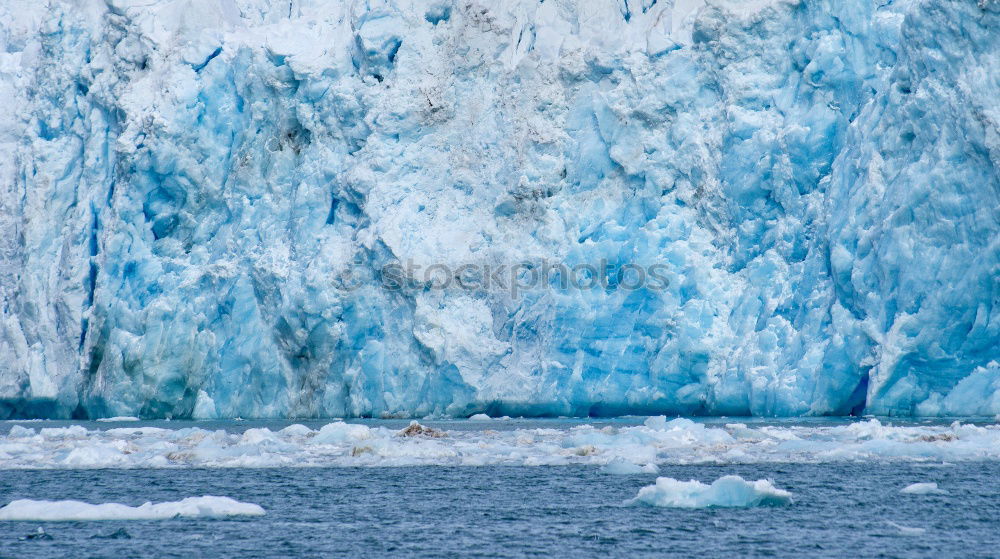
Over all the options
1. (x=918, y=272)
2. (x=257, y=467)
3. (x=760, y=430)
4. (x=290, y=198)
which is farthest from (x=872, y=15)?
(x=257, y=467)

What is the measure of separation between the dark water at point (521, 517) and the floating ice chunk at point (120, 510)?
18 centimetres

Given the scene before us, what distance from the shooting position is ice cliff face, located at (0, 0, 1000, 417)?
24.0m

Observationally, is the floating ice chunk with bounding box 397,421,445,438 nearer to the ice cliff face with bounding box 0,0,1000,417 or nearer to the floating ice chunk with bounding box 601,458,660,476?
the floating ice chunk with bounding box 601,458,660,476

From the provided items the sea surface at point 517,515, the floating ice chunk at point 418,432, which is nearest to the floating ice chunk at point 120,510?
the sea surface at point 517,515

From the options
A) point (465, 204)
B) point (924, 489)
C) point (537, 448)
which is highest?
point (465, 204)

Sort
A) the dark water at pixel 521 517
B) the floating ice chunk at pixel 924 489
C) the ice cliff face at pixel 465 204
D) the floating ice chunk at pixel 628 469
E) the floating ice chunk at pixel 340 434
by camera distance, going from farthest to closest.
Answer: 1. the ice cliff face at pixel 465 204
2. the floating ice chunk at pixel 340 434
3. the floating ice chunk at pixel 628 469
4. the floating ice chunk at pixel 924 489
5. the dark water at pixel 521 517

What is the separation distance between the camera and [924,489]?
12.1 m

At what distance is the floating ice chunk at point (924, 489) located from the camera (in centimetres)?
1199

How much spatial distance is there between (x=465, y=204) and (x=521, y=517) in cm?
1716

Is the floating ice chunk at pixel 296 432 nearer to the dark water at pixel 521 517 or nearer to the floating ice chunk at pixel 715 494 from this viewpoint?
the dark water at pixel 521 517

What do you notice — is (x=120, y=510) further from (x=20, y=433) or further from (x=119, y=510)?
(x=20, y=433)

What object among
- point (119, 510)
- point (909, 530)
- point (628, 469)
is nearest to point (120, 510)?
point (119, 510)

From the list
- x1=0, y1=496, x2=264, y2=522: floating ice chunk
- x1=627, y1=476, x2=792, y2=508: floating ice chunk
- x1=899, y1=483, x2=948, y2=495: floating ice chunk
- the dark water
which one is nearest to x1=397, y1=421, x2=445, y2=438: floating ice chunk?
the dark water

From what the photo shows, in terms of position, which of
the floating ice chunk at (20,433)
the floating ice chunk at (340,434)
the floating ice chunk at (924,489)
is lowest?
the floating ice chunk at (20,433)
